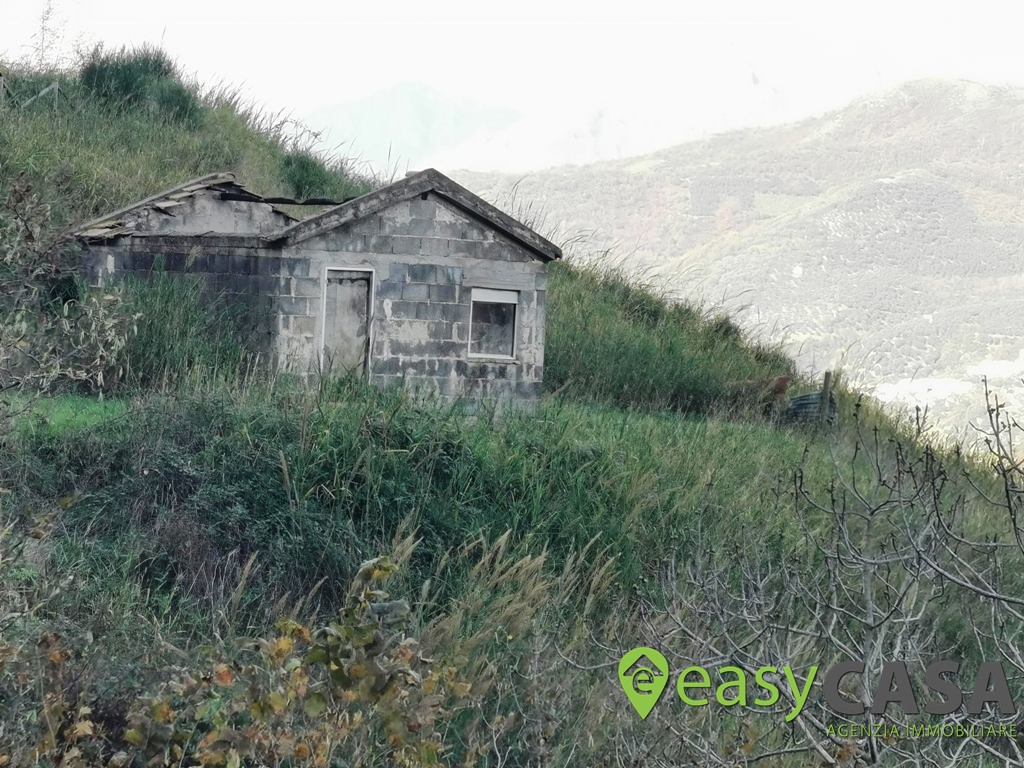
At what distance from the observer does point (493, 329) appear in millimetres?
18656

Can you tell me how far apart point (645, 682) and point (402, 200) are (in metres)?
11.4

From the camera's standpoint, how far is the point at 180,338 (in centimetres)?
1648

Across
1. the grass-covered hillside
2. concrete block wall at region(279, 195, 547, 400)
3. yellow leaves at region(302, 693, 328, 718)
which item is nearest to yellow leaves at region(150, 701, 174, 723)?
the grass-covered hillside

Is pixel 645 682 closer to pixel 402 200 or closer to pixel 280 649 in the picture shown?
pixel 280 649

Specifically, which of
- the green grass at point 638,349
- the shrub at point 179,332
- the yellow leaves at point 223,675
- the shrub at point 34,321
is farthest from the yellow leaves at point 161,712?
the green grass at point 638,349

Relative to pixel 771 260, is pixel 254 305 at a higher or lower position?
lower

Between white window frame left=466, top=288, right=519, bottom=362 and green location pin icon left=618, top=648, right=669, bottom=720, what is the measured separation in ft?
36.7

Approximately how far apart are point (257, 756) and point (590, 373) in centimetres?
1647

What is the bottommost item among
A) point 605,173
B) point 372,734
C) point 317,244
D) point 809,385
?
point 372,734

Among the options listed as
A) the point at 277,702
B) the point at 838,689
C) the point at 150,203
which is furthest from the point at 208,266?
the point at 838,689

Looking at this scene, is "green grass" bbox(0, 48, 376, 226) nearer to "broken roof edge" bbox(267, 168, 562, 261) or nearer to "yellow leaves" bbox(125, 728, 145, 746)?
"broken roof edge" bbox(267, 168, 562, 261)

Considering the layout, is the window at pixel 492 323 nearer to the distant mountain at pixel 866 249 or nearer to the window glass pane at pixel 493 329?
the window glass pane at pixel 493 329

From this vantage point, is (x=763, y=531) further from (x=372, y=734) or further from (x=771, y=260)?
(x=771, y=260)

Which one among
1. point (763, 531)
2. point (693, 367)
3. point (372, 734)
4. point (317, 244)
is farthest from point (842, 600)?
point (693, 367)
